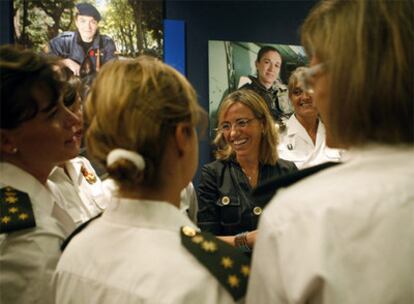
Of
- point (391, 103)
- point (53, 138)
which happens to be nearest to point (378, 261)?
point (391, 103)

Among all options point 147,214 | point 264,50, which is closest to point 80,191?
point 147,214

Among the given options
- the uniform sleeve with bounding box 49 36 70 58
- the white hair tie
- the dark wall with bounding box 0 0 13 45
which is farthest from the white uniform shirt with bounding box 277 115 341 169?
the dark wall with bounding box 0 0 13 45

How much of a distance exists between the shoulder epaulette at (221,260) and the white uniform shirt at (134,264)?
0.04 ft

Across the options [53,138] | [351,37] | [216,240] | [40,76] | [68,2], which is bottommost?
[216,240]

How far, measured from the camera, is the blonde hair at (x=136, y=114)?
851mm

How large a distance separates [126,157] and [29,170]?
1.76 ft

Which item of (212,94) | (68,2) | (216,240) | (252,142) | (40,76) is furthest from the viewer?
(212,94)

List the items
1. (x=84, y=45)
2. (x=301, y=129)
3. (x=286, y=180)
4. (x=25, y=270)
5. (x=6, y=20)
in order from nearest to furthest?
1. (x=286, y=180)
2. (x=25, y=270)
3. (x=301, y=129)
4. (x=6, y=20)
5. (x=84, y=45)

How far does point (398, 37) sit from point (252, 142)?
1.46 metres

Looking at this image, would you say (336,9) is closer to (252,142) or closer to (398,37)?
(398,37)

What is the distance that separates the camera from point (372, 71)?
69cm

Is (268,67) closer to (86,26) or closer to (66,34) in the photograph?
(86,26)

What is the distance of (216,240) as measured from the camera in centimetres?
88

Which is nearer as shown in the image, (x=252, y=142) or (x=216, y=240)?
(x=216, y=240)
